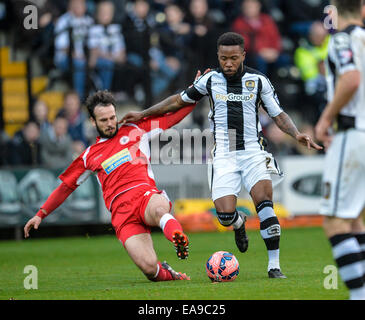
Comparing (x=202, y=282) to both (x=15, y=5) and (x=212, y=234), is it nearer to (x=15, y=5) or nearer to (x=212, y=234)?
(x=212, y=234)

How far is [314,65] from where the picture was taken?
19.3 metres

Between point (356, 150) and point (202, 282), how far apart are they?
3.13m

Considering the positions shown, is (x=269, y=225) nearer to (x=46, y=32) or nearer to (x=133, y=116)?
(x=133, y=116)

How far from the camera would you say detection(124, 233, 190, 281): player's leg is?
28.6 ft

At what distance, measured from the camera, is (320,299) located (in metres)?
6.82

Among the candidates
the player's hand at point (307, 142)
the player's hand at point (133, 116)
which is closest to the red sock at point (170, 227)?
the player's hand at point (307, 142)

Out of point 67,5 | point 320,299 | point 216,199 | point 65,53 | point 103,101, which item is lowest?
point 320,299

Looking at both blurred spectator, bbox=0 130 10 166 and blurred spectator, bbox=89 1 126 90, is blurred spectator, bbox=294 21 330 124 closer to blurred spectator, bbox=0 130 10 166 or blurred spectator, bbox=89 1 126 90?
blurred spectator, bbox=89 1 126 90

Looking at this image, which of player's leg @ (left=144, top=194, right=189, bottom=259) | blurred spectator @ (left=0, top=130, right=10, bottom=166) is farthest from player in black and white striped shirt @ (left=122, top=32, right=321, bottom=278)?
blurred spectator @ (left=0, top=130, right=10, bottom=166)

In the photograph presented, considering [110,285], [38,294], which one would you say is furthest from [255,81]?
[38,294]

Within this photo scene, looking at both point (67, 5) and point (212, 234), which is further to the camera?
point (67, 5)

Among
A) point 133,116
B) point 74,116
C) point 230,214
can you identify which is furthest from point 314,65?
point 230,214

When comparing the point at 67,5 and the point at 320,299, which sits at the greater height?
the point at 67,5

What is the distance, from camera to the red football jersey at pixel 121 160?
928 centimetres
